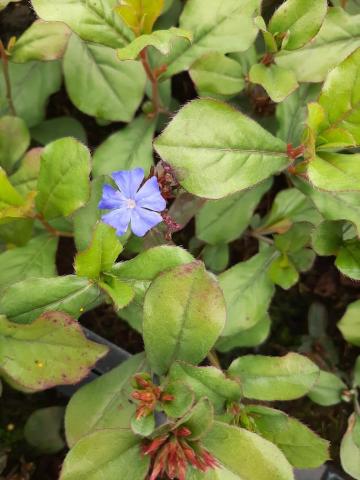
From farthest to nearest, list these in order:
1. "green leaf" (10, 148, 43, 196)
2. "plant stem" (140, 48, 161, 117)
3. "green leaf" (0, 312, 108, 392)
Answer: "green leaf" (10, 148, 43, 196)
"plant stem" (140, 48, 161, 117)
"green leaf" (0, 312, 108, 392)

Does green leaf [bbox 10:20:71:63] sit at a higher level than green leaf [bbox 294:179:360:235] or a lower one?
higher

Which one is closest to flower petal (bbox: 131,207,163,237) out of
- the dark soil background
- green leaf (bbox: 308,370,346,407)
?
the dark soil background

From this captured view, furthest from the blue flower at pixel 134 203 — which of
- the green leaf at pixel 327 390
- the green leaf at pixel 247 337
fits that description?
the green leaf at pixel 327 390

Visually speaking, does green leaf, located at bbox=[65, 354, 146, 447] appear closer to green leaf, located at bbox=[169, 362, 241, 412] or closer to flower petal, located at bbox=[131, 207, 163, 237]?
green leaf, located at bbox=[169, 362, 241, 412]

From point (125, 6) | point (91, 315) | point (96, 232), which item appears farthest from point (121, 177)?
point (91, 315)

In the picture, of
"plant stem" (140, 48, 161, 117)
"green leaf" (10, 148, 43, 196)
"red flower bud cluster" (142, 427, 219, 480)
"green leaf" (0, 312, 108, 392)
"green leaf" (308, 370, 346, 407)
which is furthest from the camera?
"green leaf" (308, 370, 346, 407)

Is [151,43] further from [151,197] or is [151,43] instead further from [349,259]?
[349,259]

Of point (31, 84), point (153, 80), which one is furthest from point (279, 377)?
point (31, 84)
